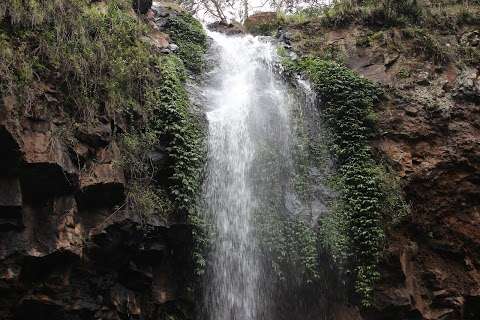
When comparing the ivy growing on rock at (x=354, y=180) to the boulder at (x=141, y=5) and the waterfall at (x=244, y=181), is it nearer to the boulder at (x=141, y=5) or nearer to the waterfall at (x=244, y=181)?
the waterfall at (x=244, y=181)

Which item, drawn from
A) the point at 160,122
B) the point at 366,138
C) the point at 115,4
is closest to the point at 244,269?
the point at 160,122

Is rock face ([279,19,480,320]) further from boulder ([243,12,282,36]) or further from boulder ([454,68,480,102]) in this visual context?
boulder ([243,12,282,36])

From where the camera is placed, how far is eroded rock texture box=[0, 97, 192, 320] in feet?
18.6

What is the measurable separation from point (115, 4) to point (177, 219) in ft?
16.0

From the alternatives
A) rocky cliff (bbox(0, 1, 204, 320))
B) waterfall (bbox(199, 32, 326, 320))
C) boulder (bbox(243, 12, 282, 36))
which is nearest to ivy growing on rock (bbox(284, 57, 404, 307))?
waterfall (bbox(199, 32, 326, 320))

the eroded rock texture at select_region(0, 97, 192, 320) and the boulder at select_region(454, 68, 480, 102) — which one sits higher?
the boulder at select_region(454, 68, 480, 102)

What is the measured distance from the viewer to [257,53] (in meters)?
12.2

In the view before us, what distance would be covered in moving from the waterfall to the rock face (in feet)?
6.51

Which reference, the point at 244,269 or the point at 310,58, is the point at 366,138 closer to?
the point at 310,58

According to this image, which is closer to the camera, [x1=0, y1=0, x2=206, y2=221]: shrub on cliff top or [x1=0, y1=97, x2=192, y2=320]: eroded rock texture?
[x1=0, y1=97, x2=192, y2=320]: eroded rock texture

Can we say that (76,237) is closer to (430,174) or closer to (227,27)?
(430,174)

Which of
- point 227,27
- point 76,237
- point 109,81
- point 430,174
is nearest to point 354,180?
point 430,174

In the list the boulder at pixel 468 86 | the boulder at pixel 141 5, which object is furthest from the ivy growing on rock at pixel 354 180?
the boulder at pixel 141 5

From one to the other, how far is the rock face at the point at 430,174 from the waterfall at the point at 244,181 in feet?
6.51
